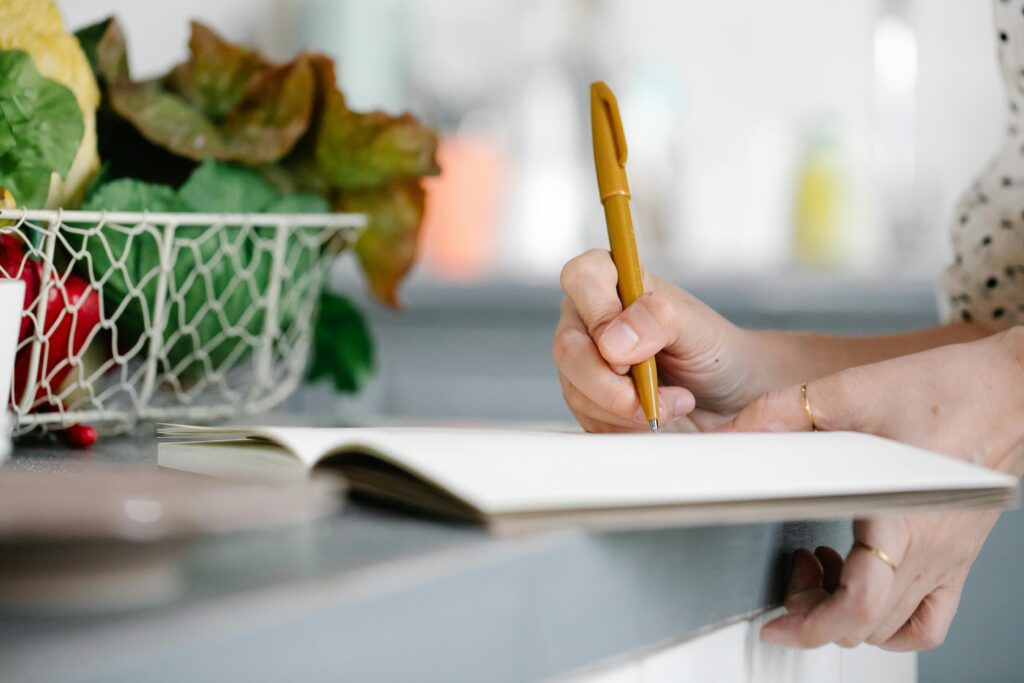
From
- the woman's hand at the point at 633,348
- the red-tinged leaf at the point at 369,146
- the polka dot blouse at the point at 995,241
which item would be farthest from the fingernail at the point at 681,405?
the polka dot blouse at the point at 995,241

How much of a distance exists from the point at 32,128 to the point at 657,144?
178 cm

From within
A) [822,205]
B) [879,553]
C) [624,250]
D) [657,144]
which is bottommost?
[879,553]

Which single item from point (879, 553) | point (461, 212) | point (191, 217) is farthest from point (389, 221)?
point (461, 212)

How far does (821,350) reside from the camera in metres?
0.71

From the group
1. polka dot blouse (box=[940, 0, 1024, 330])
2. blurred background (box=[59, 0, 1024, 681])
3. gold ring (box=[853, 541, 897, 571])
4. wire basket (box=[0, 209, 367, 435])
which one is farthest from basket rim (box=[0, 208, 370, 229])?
blurred background (box=[59, 0, 1024, 681])

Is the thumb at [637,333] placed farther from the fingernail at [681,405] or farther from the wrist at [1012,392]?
the wrist at [1012,392]

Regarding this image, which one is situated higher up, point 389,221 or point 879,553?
point 389,221

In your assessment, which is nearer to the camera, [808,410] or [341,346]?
[808,410]

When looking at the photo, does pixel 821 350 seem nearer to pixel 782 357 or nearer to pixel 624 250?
pixel 782 357

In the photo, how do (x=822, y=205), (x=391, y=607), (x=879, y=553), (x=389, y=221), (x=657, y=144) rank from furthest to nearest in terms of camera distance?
1. (x=657, y=144)
2. (x=822, y=205)
3. (x=389, y=221)
4. (x=879, y=553)
5. (x=391, y=607)

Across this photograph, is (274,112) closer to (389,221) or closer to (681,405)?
(389,221)

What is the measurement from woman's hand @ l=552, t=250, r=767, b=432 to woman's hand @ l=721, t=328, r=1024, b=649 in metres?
0.07

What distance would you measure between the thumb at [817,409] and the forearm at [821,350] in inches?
6.9

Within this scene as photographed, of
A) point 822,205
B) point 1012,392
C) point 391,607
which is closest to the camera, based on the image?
point 391,607
